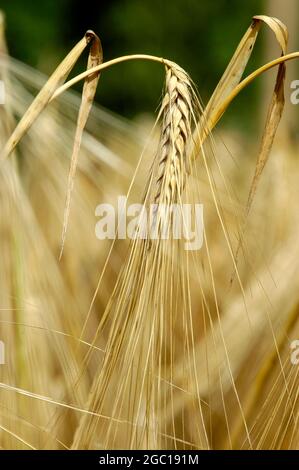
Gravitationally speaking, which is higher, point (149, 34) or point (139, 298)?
point (149, 34)

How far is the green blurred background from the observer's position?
11.8ft

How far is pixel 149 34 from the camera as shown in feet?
12.4

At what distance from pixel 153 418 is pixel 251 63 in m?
3.17

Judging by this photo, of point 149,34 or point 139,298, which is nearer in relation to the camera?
point 139,298

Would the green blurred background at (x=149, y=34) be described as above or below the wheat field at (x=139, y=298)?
above

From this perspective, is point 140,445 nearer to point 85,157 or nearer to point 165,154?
point 165,154

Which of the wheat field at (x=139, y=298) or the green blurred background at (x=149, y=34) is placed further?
the green blurred background at (x=149, y=34)

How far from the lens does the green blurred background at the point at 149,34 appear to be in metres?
3.59

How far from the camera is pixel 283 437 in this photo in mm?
490

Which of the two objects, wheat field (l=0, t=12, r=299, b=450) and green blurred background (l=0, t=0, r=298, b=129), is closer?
wheat field (l=0, t=12, r=299, b=450)

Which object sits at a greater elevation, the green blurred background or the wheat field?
the green blurred background

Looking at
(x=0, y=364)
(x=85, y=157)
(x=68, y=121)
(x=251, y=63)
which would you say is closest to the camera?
(x=0, y=364)
